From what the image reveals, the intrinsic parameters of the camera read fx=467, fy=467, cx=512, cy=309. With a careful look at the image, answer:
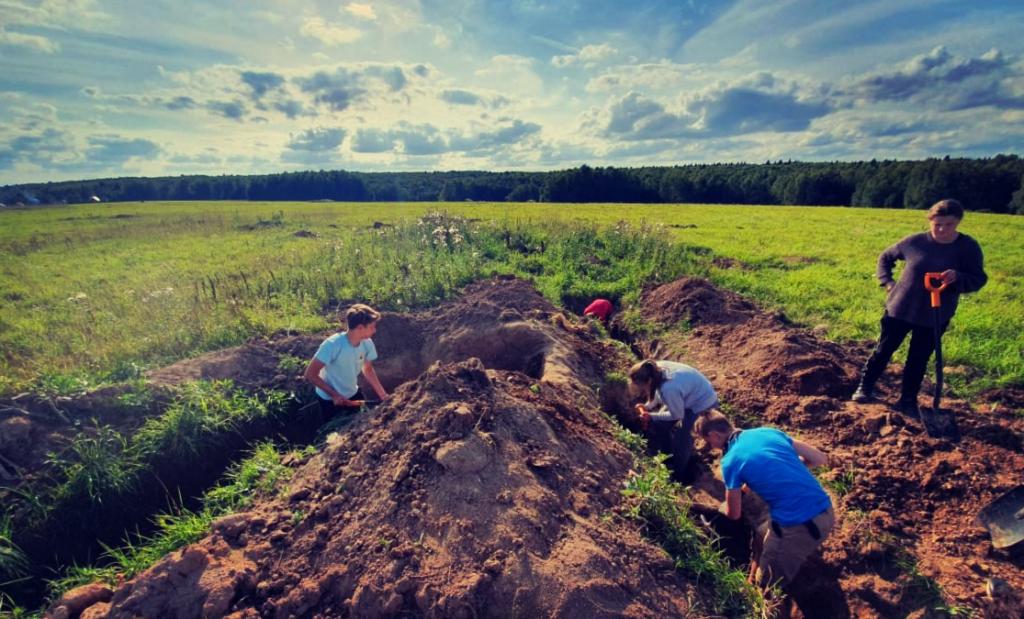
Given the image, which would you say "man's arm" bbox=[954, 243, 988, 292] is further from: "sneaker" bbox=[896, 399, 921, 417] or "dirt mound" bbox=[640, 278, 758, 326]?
"dirt mound" bbox=[640, 278, 758, 326]

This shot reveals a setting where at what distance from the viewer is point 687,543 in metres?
3.39

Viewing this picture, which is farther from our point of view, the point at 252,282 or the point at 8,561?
the point at 252,282

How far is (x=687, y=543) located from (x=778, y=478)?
80cm

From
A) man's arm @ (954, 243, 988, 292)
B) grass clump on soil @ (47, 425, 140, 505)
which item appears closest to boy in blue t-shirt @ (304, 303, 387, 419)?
grass clump on soil @ (47, 425, 140, 505)

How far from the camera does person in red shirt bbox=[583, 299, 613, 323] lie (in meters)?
8.89

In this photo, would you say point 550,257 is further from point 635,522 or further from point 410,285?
point 635,522

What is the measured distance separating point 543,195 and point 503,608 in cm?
5497

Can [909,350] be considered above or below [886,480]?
above

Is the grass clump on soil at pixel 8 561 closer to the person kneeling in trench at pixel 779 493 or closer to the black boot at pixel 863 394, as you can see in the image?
the person kneeling in trench at pixel 779 493

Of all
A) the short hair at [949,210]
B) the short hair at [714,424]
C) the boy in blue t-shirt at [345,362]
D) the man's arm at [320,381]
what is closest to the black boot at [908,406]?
the short hair at [949,210]

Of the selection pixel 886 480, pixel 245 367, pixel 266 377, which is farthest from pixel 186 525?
pixel 886 480

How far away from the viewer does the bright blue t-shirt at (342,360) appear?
15.3 feet

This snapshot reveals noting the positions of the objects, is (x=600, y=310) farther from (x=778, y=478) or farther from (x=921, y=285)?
(x=778, y=478)

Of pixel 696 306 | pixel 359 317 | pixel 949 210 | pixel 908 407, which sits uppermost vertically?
pixel 949 210
